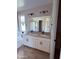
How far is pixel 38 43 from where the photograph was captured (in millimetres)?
4156

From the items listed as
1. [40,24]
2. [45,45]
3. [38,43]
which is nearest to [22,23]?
[40,24]

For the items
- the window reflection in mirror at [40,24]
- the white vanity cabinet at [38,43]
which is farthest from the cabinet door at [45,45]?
the window reflection in mirror at [40,24]

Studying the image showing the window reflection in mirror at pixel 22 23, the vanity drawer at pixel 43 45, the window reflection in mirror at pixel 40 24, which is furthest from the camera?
the window reflection in mirror at pixel 22 23

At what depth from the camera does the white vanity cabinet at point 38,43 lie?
3.71 meters

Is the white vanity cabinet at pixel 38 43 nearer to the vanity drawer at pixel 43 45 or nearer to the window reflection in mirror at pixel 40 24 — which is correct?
the vanity drawer at pixel 43 45

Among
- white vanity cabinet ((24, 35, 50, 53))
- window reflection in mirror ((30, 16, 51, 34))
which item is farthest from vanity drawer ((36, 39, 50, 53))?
window reflection in mirror ((30, 16, 51, 34))

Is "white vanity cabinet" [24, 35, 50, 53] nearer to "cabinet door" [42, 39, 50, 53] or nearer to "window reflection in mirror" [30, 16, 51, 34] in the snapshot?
"cabinet door" [42, 39, 50, 53]

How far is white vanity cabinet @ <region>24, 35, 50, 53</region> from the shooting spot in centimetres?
371
